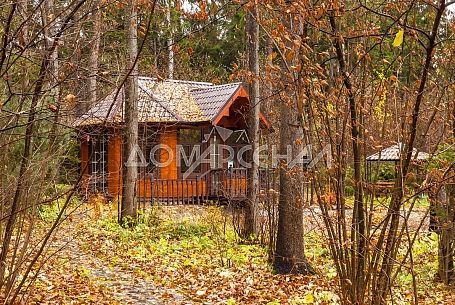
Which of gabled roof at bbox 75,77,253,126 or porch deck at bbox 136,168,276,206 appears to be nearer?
porch deck at bbox 136,168,276,206

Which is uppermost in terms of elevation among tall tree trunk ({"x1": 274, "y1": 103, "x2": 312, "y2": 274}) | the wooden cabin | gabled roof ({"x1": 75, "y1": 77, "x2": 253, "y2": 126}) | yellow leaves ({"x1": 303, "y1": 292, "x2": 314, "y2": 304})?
gabled roof ({"x1": 75, "y1": 77, "x2": 253, "y2": 126})

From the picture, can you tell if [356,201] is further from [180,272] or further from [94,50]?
[180,272]

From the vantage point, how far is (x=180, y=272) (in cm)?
1052

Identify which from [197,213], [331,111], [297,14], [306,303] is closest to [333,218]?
[331,111]

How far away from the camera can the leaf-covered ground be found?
836 cm

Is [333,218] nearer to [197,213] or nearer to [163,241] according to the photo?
[163,241]

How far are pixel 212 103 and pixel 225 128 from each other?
1.18 meters

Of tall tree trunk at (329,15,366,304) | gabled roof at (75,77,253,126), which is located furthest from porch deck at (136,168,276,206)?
tall tree trunk at (329,15,366,304)

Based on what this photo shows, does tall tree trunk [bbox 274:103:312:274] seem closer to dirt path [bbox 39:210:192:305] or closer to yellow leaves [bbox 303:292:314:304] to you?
yellow leaves [bbox 303:292:314:304]

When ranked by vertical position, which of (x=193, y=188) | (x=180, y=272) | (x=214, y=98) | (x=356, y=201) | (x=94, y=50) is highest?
(x=214, y=98)

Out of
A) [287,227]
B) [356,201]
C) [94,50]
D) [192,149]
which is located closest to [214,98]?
[192,149]

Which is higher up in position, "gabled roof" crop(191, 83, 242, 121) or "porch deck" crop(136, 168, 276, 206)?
"gabled roof" crop(191, 83, 242, 121)

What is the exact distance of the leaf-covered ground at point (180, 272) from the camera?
836cm

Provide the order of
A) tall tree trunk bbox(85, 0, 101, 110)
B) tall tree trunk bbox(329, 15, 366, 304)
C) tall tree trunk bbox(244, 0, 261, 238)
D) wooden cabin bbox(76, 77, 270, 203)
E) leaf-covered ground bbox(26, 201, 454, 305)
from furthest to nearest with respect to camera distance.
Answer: wooden cabin bbox(76, 77, 270, 203) → tall tree trunk bbox(244, 0, 261, 238) → leaf-covered ground bbox(26, 201, 454, 305) → tall tree trunk bbox(85, 0, 101, 110) → tall tree trunk bbox(329, 15, 366, 304)
